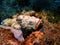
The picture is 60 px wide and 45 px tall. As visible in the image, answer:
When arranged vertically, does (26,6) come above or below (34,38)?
above

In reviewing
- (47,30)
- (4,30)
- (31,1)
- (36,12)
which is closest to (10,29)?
(4,30)

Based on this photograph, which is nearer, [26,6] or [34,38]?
[34,38]

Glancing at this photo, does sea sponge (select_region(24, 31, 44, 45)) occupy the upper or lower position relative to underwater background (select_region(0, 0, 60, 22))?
lower

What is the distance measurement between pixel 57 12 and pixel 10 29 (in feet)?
5.27

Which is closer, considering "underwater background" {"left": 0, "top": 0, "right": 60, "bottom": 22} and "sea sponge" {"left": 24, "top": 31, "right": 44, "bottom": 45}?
"sea sponge" {"left": 24, "top": 31, "right": 44, "bottom": 45}

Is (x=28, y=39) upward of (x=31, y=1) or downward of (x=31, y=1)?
downward

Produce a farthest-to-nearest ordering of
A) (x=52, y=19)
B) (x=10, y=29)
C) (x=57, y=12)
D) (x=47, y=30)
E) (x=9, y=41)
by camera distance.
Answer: (x=57, y=12)
(x=52, y=19)
(x=47, y=30)
(x=10, y=29)
(x=9, y=41)

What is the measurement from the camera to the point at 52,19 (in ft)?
14.6

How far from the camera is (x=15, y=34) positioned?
3613 millimetres

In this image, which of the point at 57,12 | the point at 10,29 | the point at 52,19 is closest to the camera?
the point at 10,29

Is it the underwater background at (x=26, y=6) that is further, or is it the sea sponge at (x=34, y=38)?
the underwater background at (x=26, y=6)

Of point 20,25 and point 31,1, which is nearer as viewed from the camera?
point 20,25

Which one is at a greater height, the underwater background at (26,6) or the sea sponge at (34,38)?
the underwater background at (26,6)

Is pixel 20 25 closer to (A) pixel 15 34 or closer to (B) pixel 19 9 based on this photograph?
(A) pixel 15 34
